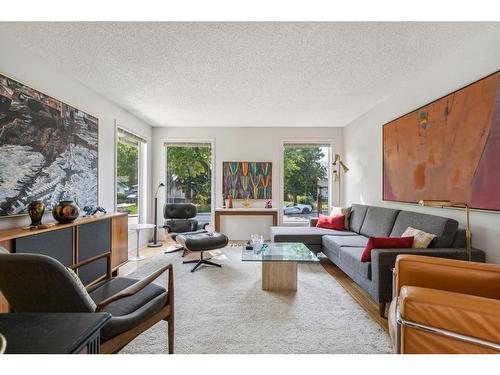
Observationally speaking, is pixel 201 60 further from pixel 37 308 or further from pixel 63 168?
pixel 37 308

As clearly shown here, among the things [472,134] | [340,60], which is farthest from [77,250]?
[472,134]

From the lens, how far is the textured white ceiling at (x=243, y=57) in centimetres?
190

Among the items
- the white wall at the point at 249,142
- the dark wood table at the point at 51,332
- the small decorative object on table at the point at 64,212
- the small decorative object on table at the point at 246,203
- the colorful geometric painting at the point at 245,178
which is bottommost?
the dark wood table at the point at 51,332

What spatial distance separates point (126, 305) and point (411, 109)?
354cm

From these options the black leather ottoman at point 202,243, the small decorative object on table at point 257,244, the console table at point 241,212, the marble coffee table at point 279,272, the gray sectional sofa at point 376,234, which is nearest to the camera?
the gray sectional sofa at point 376,234

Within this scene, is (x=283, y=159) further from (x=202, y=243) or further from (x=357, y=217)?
(x=202, y=243)

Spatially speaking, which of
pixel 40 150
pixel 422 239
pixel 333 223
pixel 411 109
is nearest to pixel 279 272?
pixel 422 239

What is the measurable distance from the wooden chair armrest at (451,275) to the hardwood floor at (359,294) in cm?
68

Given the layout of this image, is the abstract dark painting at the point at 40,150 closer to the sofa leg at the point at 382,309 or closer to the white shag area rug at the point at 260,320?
the white shag area rug at the point at 260,320

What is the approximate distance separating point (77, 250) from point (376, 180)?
403 centimetres

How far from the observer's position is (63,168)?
2.57 m

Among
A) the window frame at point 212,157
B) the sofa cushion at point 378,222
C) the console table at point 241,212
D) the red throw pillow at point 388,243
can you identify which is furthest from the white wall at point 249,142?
the red throw pillow at point 388,243

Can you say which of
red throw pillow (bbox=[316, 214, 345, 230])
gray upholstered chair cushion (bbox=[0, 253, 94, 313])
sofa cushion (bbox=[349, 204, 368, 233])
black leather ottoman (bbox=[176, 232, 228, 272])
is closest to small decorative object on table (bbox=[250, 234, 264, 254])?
black leather ottoman (bbox=[176, 232, 228, 272])

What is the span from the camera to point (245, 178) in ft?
16.5
